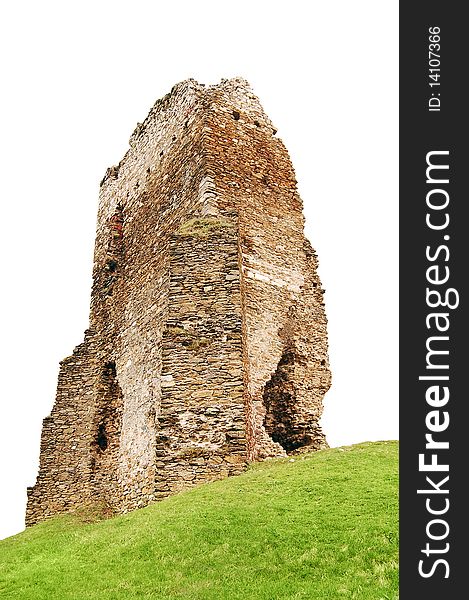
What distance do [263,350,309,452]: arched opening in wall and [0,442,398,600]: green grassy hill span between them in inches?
170

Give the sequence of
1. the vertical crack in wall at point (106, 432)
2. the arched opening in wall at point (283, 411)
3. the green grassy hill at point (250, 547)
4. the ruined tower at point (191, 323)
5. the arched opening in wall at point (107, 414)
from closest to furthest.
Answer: the green grassy hill at point (250, 547)
the ruined tower at point (191, 323)
the arched opening in wall at point (283, 411)
the vertical crack in wall at point (106, 432)
the arched opening in wall at point (107, 414)

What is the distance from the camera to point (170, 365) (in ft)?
45.2

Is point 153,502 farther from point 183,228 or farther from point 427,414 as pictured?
point 427,414

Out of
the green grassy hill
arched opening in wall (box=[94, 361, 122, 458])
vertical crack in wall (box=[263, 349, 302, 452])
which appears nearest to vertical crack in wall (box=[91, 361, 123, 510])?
arched opening in wall (box=[94, 361, 122, 458])

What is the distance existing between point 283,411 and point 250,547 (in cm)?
774

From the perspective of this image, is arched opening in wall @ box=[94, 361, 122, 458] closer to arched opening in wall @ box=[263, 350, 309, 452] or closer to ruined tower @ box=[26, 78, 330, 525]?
ruined tower @ box=[26, 78, 330, 525]

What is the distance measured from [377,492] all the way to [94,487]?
11552 millimetres

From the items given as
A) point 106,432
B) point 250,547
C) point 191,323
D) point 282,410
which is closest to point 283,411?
point 282,410

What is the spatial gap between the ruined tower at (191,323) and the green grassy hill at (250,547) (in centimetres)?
211

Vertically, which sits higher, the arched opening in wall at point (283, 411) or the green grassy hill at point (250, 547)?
the arched opening in wall at point (283, 411)

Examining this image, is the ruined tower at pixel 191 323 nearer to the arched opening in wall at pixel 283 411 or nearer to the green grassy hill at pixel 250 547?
the arched opening in wall at pixel 283 411

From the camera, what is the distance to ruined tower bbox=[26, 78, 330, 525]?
44.4 ft

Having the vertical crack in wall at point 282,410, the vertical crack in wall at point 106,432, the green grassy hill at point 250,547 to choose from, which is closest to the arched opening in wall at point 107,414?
the vertical crack in wall at point 106,432

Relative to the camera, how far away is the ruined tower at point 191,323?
1352 centimetres
